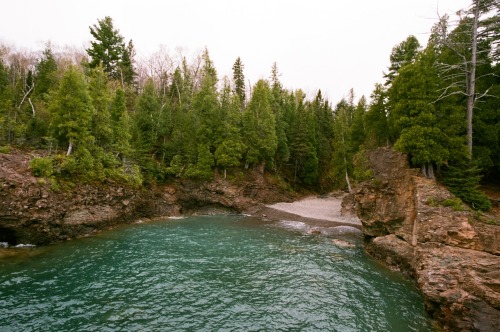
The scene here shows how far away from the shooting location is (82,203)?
28.1 metres

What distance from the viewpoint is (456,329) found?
12375mm

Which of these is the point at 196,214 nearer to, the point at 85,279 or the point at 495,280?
the point at 85,279

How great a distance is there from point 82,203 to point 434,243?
31.2 meters

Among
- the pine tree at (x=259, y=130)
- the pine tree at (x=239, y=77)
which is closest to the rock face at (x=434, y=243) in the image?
the pine tree at (x=259, y=130)

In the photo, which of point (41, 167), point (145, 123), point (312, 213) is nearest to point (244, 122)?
point (145, 123)

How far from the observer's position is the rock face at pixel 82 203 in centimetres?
2317

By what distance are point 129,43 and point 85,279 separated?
192 ft

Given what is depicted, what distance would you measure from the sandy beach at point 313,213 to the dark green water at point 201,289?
32.1ft

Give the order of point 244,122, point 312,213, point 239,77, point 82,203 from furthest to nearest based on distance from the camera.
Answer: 1. point 239,77
2. point 244,122
3. point 312,213
4. point 82,203

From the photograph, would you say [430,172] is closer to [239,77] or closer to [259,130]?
[259,130]

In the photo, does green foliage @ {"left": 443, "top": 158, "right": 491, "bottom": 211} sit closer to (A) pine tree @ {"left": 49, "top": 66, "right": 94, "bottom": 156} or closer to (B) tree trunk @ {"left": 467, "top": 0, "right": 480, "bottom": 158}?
(B) tree trunk @ {"left": 467, "top": 0, "right": 480, "bottom": 158}

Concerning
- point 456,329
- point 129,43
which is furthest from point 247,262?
point 129,43

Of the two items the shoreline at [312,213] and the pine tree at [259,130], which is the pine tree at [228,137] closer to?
the pine tree at [259,130]

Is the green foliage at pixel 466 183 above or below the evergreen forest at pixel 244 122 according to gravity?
below
